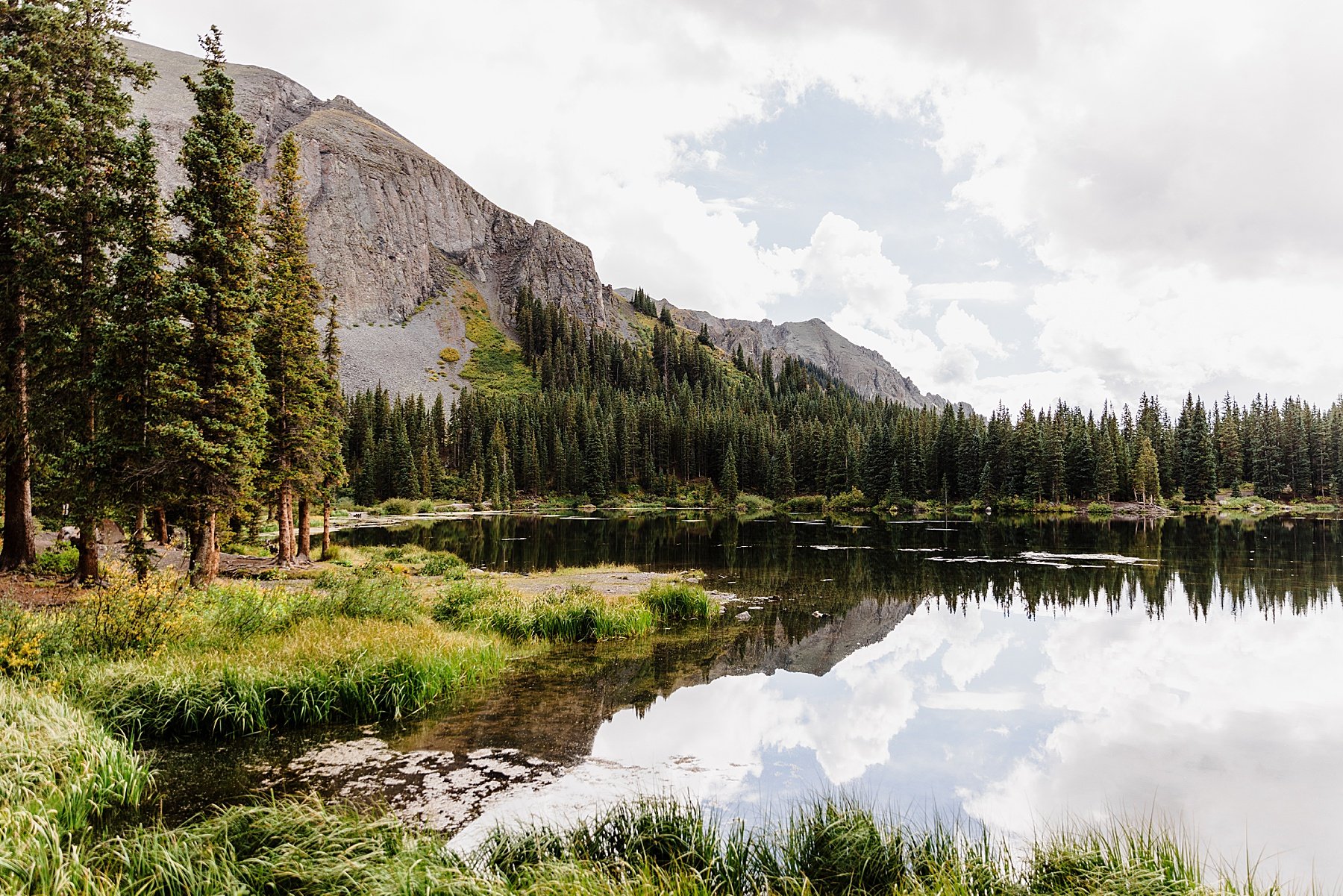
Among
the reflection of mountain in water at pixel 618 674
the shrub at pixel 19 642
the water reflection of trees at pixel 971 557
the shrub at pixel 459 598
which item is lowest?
the water reflection of trees at pixel 971 557

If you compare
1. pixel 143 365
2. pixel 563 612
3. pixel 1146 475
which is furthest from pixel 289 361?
pixel 1146 475

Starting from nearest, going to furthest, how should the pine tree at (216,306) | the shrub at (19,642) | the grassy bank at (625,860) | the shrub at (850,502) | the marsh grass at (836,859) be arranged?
the grassy bank at (625,860)
the marsh grass at (836,859)
the shrub at (19,642)
the pine tree at (216,306)
the shrub at (850,502)

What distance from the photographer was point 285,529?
32.4 metres

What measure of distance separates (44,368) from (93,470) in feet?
12.4

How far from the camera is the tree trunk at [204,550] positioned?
2272cm

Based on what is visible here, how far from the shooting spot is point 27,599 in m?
18.1

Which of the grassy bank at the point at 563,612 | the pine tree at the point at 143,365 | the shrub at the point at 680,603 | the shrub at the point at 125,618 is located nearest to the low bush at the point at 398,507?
the pine tree at the point at 143,365

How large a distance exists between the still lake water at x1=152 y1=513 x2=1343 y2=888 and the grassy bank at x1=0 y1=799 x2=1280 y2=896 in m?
1.48

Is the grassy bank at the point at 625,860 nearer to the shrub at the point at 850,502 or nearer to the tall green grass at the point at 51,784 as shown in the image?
the tall green grass at the point at 51,784

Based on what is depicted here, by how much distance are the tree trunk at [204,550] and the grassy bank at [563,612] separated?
25.0ft

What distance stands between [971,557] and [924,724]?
32.0 m

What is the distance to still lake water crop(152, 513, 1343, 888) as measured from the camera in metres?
9.75

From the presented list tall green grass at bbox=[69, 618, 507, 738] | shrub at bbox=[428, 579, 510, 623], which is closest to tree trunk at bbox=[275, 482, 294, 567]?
shrub at bbox=[428, 579, 510, 623]

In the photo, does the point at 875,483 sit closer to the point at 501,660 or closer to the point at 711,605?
the point at 711,605
